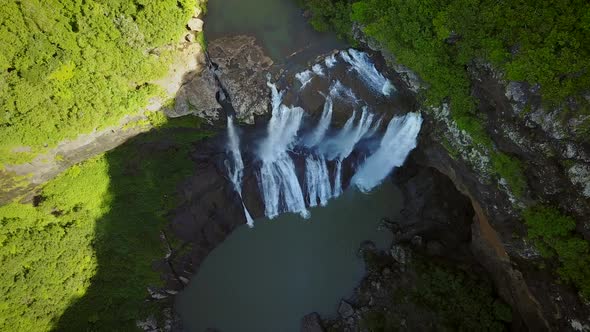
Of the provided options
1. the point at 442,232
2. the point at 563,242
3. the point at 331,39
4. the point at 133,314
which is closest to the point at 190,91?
the point at 331,39

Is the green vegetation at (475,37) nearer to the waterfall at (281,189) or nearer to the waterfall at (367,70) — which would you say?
the waterfall at (367,70)

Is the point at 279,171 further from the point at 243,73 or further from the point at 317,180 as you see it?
the point at 243,73

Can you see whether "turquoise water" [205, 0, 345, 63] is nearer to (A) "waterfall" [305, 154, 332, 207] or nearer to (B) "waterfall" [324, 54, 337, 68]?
(B) "waterfall" [324, 54, 337, 68]

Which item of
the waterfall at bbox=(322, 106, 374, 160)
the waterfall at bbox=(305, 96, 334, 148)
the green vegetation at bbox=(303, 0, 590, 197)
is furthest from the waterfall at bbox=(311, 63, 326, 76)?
the waterfall at bbox=(322, 106, 374, 160)

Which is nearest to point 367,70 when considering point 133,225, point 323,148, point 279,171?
point 323,148

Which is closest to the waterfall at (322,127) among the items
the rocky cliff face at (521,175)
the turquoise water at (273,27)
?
the turquoise water at (273,27)
